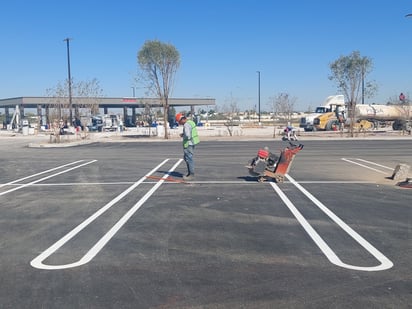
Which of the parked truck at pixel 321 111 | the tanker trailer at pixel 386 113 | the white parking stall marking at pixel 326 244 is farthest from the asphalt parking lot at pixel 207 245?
the parked truck at pixel 321 111

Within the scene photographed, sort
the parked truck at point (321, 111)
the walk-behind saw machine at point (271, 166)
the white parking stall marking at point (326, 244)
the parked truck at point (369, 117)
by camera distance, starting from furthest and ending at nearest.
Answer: the parked truck at point (321, 111) < the parked truck at point (369, 117) < the walk-behind saw machine at point (271, 166) < the white parking stall marking at point (326, 244)

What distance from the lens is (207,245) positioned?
20.1 ft

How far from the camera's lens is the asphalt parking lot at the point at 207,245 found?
175 inches

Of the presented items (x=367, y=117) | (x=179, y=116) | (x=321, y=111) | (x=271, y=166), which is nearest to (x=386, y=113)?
(x=367, y=117)

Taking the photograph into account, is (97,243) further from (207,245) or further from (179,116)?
(179,116)

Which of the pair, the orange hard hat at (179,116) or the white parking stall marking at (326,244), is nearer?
the white parking stall marking at (326,244)

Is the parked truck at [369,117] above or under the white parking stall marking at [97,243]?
above

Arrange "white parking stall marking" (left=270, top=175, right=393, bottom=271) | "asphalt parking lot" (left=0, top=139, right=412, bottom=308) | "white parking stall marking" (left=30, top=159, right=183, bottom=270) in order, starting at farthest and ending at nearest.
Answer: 1. "white parking stall marking" (left=30, top=159, right=183, bottom=270)
2. "white parking stall marking" (left=270, top=175, right=393, bottom=271)
3. "asphalt parking lot" (left=0, top=139, right=412, bottom=308)

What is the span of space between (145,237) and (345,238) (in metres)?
2.87

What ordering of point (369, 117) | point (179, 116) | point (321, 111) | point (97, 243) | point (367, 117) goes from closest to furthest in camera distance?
point (97, 243), point (179, 116), point (367, 117), point (369, 117), point (321, 111)

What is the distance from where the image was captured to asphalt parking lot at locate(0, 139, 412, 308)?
444 cm

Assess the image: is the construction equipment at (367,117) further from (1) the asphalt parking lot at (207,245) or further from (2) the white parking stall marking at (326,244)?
(2) the white parking stall marking at (326,244)

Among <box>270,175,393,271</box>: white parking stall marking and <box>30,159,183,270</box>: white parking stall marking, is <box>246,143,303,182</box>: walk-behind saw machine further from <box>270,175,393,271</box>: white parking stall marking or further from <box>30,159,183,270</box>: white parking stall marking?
<box>30,159,183,270</box>: white parking stall marking

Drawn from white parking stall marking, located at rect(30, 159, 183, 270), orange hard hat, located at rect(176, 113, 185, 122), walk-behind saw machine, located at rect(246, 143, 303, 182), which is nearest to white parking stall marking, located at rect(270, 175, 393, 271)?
walk-behind saw machine, located at rect(246, 143, 303, 182)
